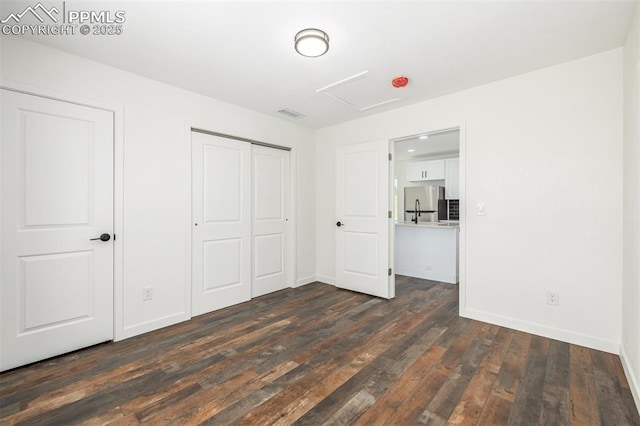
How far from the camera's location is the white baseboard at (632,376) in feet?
5.54

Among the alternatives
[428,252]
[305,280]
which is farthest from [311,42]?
[428,252]

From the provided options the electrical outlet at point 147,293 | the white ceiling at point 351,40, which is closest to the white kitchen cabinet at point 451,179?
the white ceiling at point 351,40

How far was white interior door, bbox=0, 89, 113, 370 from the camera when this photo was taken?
208 centimetres

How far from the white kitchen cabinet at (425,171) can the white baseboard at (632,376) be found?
16.0ft

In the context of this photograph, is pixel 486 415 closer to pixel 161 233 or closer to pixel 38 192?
pixel 161 233

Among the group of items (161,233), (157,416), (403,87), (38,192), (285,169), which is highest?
(403,87)

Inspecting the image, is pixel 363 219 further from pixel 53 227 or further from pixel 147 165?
pixel 53 227

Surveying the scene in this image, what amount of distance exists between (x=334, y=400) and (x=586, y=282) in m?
2.34

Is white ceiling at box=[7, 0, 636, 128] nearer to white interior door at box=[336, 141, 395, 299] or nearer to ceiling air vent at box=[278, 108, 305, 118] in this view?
ceiling air vent at box=[278, 108, 305, 118]

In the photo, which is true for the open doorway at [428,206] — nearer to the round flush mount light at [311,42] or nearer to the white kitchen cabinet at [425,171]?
the white kitchen cabinet at [425,171]

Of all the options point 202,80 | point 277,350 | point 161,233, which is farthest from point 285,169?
point 277,350

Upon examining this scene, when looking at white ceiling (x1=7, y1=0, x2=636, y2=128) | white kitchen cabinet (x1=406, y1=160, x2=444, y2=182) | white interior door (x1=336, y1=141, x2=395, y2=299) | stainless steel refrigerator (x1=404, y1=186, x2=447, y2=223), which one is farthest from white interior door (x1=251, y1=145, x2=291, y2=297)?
white kitchen cabinet (x1=406, y1=160, x2=444, y2=182)

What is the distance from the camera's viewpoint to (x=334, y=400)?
5.69 feet

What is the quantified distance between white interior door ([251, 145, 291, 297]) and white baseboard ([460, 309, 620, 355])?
7.84ft
